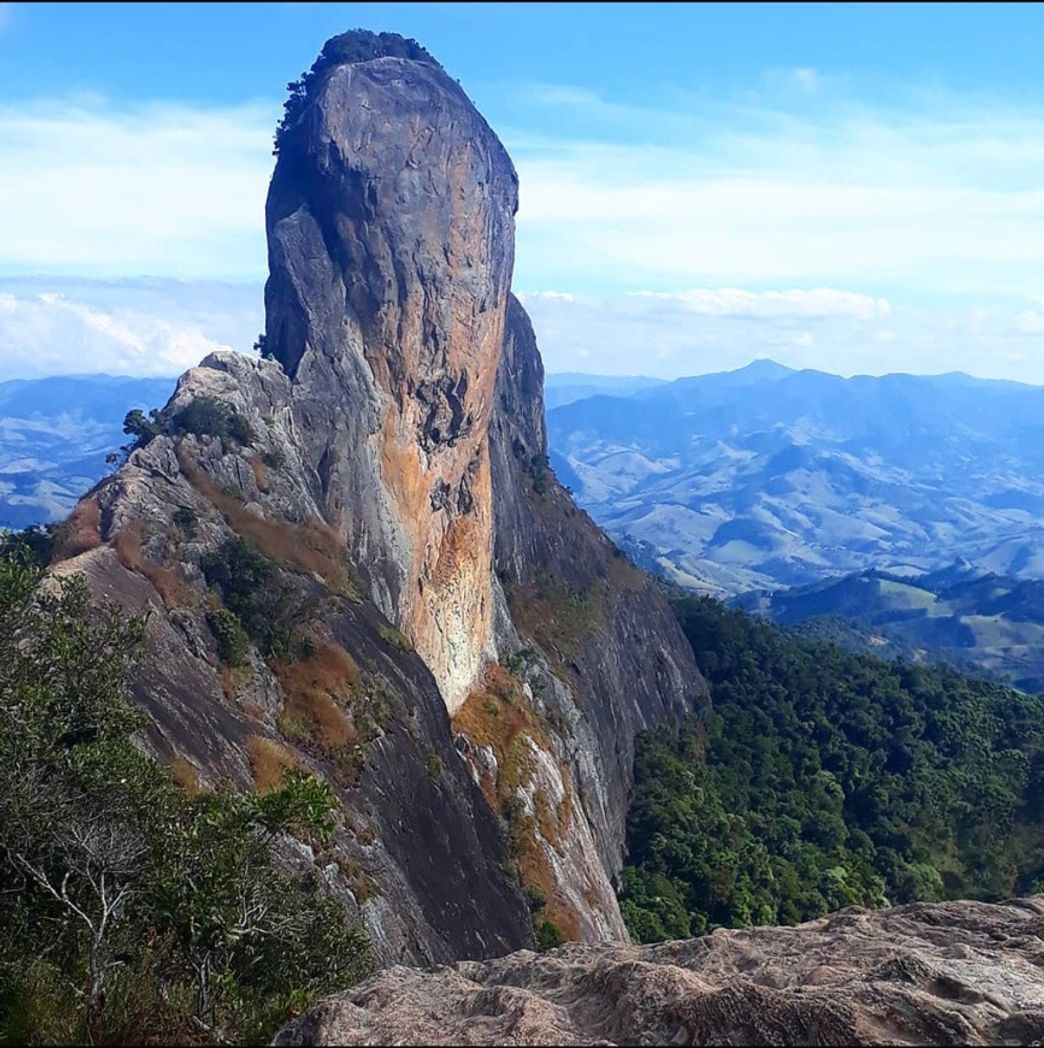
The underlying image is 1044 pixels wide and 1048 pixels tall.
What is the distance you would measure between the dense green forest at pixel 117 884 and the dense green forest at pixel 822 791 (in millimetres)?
32537

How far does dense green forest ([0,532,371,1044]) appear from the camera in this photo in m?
10.1

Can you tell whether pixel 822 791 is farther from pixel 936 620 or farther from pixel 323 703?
pixel 936 620

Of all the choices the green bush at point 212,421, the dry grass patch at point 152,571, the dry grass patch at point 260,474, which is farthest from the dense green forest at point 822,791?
the green bush at point 212,421

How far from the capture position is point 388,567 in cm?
3841

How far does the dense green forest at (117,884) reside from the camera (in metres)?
10.1

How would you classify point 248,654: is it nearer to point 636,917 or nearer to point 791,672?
point 636,917

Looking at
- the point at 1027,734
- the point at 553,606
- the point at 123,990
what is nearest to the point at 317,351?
the point at 553,606

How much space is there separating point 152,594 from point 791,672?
54.6 m

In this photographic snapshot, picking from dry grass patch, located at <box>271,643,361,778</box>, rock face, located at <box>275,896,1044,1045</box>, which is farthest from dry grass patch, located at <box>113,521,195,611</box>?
rock face, located at <box>275,896,1044,1045</box>

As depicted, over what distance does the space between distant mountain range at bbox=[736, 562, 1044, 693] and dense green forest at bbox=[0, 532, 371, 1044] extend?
115m

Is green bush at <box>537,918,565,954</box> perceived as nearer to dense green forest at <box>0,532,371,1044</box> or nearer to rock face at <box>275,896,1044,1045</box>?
rock face at <box>275,896,1044,1045</box>

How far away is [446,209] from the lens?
4241cm

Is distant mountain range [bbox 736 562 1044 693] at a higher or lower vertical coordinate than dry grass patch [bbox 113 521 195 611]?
lower

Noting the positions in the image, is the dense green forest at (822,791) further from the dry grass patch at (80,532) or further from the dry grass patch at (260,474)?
the dry grass patch at (80,532)
